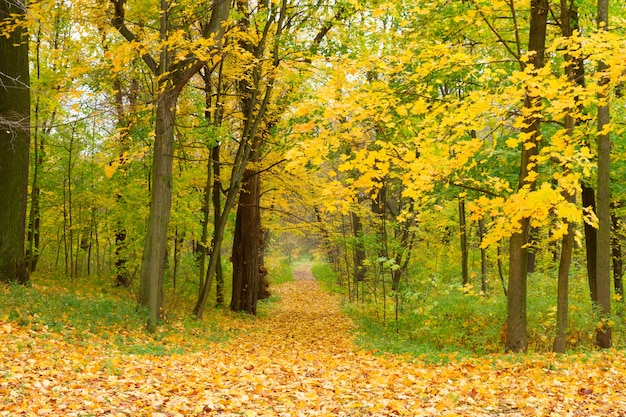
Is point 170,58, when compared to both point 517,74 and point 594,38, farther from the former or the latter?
point 594,38

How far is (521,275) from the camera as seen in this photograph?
27.3ft

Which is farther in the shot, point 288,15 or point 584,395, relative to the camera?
point 288,15

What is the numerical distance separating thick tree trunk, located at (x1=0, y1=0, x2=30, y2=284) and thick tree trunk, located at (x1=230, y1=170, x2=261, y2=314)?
20.4ft

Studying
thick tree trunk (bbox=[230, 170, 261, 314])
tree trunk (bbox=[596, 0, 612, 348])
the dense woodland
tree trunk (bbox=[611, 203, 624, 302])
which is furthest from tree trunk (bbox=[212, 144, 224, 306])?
tree trunk (bbox=[611, 203, 624, 302])

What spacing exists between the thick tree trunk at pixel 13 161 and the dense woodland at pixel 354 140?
0.12 ft

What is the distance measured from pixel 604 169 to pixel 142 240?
10550 mm

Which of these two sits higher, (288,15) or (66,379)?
(288,15)

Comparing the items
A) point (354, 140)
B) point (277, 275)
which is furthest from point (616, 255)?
point (277, 275)

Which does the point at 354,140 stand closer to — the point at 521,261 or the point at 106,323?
the point at 521,261

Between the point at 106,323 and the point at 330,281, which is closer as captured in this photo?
the point at 106,323

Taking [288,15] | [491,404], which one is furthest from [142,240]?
[491,404]

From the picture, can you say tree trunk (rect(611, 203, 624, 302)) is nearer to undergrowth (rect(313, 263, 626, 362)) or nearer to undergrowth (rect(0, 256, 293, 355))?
undergrowth (rect(313, 263, 626, 362))

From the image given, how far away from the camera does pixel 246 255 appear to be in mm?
15828

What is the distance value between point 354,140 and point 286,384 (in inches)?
126
